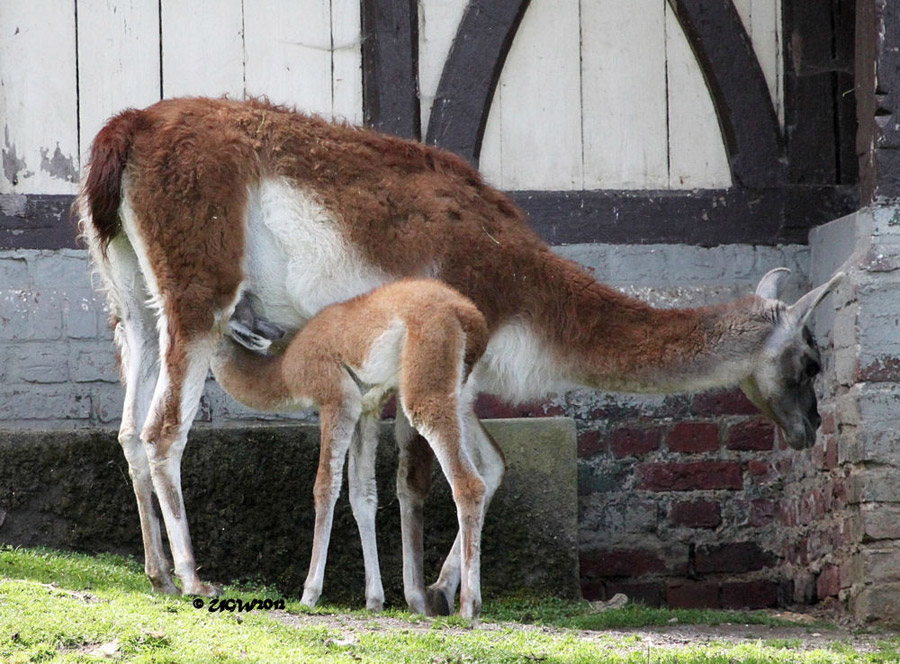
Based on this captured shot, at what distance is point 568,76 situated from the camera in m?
8.43

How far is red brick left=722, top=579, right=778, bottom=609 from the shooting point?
8.36 meters

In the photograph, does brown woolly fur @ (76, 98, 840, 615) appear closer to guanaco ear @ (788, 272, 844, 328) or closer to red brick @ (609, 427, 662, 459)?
guanaco ear @ (788, 272, 844, 328)

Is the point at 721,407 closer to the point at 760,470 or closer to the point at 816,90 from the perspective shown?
the point at 760,470

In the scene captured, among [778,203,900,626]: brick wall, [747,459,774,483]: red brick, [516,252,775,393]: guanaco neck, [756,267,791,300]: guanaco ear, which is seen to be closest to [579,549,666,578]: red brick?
[747,459,774,483]: red brick

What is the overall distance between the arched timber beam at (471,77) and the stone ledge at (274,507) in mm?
1728

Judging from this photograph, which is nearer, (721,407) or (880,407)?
(880,407)

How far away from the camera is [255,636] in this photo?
5172 mm

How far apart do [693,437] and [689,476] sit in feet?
0.76

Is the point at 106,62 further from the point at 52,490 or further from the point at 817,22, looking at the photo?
the point at 817,22

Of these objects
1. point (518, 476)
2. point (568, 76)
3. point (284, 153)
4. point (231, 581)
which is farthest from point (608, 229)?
point (231, 581)

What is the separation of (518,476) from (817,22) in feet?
10.7

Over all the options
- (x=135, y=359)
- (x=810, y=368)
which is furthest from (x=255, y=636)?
(x=810, y=368)

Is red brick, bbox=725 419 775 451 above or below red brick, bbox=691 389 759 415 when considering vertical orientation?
below

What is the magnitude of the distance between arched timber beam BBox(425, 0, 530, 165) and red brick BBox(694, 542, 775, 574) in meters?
2.69
